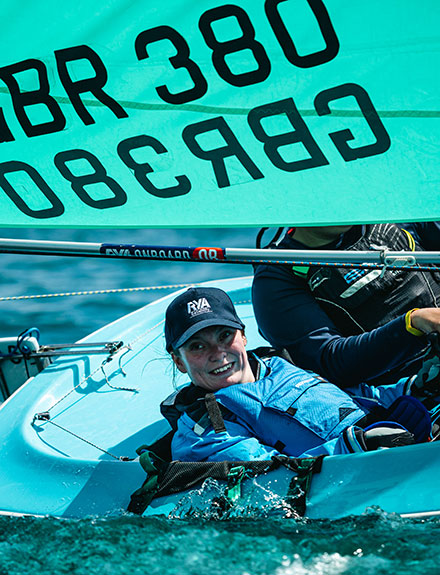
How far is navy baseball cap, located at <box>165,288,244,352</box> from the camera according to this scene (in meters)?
1.80

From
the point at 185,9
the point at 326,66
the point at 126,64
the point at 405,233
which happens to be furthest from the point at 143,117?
the point at 405,233

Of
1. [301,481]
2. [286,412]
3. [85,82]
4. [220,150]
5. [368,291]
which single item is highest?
[85,82]

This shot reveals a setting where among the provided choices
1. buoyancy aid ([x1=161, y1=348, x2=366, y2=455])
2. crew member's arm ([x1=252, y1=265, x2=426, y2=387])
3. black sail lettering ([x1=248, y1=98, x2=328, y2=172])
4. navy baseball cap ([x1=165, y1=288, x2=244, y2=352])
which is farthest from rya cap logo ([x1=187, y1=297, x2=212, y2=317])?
black sail lettering ([x1=248, y1=98, x2=328, y2=172])

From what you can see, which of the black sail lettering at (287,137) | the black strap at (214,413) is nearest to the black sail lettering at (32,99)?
the black sail lettering at (287,137)

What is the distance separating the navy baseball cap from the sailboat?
0.20 meters

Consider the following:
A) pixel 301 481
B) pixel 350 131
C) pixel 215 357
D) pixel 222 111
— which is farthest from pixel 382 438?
pixel 222 111

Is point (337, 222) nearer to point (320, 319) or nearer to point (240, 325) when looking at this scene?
point (240, 325)

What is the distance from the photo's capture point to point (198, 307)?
1837 millimetres

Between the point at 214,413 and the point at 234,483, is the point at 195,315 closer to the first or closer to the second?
the point at 214,413

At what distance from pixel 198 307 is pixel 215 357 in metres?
0.13

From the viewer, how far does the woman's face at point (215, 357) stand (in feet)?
5.91

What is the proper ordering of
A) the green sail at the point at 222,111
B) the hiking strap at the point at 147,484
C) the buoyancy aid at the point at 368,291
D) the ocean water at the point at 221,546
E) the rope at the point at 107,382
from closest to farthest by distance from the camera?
the ocean water at the point at 221,546 < the green sail at the point at 222,111 < the hiking strap at the point at 147,484 < the buoyancy aid at the point at 368,291 < the rope at the point at 107,382

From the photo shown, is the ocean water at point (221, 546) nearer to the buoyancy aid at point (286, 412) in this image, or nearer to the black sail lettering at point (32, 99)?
the buoyancy aid at point (286, 412)

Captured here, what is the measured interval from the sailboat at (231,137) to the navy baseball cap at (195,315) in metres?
0.20
